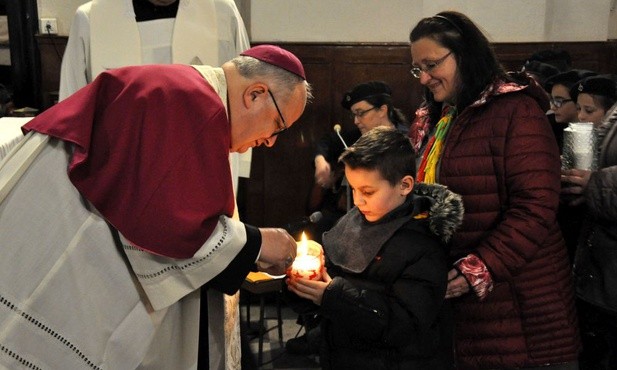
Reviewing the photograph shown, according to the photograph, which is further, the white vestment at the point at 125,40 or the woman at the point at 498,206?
the white vestment at the point at 125,40

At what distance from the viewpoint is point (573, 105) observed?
15.7ft

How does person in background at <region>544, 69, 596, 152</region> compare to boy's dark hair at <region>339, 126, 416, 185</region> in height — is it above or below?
below

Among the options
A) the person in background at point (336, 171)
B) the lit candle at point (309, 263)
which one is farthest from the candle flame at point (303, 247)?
the person in background at point (336, 171)

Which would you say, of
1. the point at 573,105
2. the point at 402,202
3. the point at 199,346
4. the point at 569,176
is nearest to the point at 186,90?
the point at 199,346

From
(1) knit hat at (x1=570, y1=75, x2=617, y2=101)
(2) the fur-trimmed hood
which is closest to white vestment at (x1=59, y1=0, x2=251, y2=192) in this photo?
(2) the fur-trimmed hood

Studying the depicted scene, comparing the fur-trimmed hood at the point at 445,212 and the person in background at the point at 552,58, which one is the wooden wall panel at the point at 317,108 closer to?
the person in background at the point at 552,58

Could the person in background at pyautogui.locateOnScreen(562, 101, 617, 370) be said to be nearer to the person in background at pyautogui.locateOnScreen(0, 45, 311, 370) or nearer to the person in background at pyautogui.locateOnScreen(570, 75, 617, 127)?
the person in background at pyautogui.locateOnScreen(570, 75, 617, 127)

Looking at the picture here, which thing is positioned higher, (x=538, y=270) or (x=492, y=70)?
(x=492, y=70)

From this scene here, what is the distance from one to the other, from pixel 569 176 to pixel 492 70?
713mm

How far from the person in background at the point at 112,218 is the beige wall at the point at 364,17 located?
3998 mm

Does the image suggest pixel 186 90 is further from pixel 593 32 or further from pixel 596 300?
pixel 593 32

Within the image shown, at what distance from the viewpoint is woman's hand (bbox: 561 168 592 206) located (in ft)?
11.0

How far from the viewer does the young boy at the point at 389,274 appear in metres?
2.82

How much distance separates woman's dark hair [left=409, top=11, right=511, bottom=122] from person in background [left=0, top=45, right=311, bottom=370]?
1145 mm
